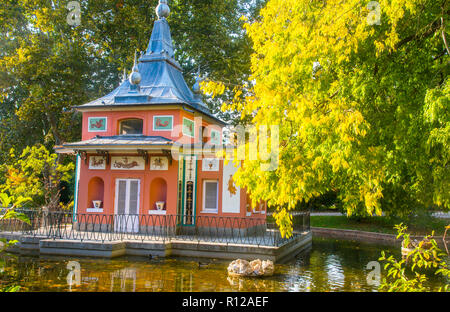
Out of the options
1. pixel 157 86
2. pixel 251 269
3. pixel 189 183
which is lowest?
pixel 251 269

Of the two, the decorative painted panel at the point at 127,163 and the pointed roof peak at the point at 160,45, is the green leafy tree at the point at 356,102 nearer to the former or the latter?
the decorative painted panel at the point at 127,163

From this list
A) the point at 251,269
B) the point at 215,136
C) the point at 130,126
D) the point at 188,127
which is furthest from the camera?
the point at 215,136

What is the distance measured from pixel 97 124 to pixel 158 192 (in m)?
4.68

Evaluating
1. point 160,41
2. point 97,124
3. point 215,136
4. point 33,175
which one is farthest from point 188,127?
point 33,175

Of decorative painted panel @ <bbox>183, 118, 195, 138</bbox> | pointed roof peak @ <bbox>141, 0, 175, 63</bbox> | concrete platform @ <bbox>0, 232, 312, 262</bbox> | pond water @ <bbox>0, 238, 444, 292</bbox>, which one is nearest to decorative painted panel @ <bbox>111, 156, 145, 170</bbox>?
decorative painted panel @ <bbox>183, 118, 195, 138</bbox>

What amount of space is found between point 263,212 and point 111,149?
853 centimetres

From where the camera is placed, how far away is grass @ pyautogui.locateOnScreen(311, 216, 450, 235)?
81.2 feet

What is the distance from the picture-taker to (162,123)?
1798 centimetres

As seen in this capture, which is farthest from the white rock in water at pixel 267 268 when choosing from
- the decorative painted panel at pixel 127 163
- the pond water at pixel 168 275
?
the decorative painted panel at pixel 127 163

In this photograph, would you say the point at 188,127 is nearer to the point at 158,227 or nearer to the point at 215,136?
the point at 215,136

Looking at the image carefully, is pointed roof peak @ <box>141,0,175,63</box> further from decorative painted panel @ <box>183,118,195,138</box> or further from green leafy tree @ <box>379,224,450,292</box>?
green leafy tree @ <box>379,224,450,292</box>

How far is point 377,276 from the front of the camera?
1184cm

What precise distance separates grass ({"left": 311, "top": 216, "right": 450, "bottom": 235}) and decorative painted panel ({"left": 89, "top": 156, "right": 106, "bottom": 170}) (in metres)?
16.7

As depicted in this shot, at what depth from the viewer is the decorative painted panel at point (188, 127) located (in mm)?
18266
